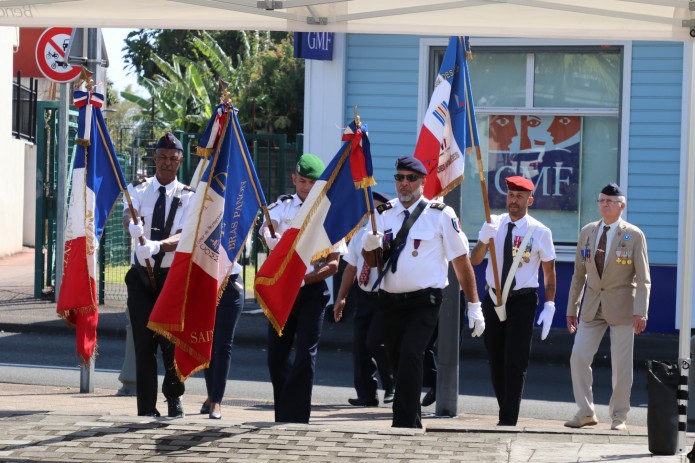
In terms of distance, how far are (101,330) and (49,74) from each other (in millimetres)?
3989

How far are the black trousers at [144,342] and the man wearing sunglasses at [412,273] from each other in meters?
1.61

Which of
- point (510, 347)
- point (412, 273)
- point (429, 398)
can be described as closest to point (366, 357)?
point (429, 398)

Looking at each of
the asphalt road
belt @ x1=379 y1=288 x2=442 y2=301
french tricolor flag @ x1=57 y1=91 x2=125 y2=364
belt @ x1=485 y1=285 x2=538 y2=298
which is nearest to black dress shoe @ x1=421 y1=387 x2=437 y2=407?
the asphalt road

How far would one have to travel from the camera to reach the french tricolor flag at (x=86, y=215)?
980 cm

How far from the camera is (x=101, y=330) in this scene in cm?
A: 1633

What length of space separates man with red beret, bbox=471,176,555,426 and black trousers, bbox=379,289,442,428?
1309mm

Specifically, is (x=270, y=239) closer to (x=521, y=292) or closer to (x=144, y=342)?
(x=144, y=342)

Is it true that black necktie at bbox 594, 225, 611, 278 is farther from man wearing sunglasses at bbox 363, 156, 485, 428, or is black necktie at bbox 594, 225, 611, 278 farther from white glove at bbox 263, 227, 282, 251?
white glove at bbox 263, 227, 282, 251

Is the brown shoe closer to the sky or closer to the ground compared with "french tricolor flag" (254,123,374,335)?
closer to the ground

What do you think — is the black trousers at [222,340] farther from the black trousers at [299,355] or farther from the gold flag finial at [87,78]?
the gold flag finial at [87,78]

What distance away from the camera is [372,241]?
8.91 metres

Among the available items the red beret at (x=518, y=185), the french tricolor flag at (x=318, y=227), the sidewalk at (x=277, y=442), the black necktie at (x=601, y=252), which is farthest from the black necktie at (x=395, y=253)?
the black necktie at (x=601, y=252)

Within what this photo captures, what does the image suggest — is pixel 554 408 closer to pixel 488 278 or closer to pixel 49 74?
pixel 488 278

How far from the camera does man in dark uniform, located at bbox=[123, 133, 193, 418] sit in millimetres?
9430
